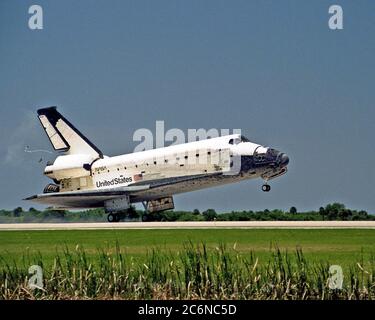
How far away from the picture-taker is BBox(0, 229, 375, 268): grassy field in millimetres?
13500

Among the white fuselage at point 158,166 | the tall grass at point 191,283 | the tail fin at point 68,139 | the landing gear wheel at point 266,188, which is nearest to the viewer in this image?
the tall grass at point 191,283

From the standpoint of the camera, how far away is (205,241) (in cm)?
1511

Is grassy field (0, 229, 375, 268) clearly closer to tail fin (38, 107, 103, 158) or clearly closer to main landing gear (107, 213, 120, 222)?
tail fin (38, 107, 103, 158)

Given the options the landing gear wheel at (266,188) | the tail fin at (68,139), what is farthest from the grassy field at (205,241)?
the tail fin at (68,139)

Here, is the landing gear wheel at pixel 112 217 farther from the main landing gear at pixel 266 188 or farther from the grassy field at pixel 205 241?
the main landing gear at pixel 266 188

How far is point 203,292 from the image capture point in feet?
32.6

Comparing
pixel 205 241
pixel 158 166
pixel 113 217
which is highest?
pixel 158 166

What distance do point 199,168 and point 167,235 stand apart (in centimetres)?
783

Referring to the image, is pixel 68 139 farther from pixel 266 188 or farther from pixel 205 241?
pixel 266 188

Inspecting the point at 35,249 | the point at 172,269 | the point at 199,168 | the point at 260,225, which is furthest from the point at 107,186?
the point at 172,269

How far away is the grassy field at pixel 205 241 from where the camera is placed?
44.3ft

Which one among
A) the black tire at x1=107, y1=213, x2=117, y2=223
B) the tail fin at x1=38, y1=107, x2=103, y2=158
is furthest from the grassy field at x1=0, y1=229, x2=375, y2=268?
the black tire at x1=107, y1=213, x2=117, y2=223

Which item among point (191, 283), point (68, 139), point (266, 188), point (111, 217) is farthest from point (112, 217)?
point (191, 283)
